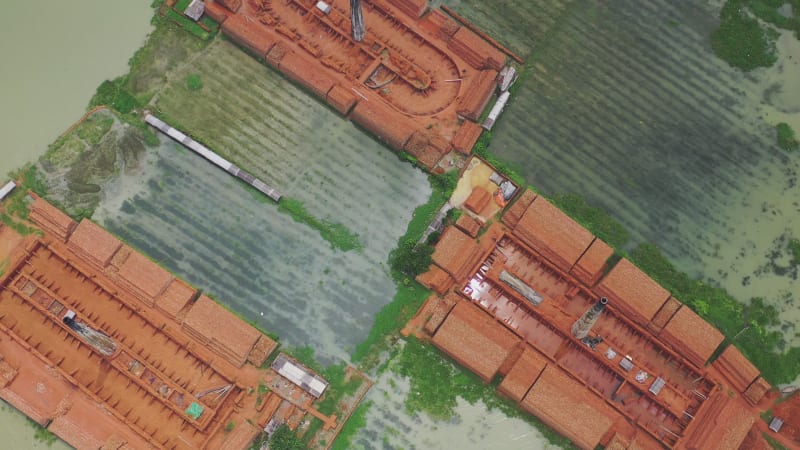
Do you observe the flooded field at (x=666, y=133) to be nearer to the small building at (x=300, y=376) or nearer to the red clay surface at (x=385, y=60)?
the red clay surface at (x=385, y=60)

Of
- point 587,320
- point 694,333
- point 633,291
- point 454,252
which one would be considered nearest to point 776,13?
point 633,291

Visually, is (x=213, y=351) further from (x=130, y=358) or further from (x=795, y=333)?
(x=795, y=333)

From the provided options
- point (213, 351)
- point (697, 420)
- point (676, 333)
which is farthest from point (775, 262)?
point (213, 351)

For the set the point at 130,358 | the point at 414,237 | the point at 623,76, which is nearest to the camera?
the point at 130,358

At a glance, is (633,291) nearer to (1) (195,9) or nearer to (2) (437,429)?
(2) (437,429)

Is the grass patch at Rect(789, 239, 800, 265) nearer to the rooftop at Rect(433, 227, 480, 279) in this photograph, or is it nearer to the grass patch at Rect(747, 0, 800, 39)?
the grass patch at Rect(747, 0, 800, 39)

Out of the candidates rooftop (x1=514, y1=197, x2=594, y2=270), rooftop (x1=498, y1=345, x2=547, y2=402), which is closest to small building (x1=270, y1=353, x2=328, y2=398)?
rooftop (x1=498, y1=345, x2=547, y2=402)
